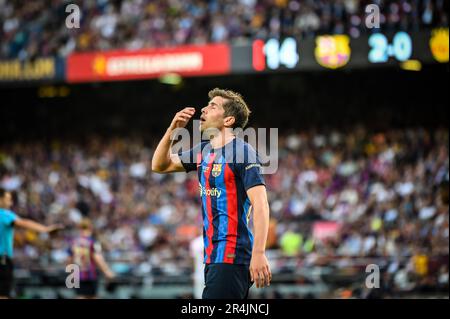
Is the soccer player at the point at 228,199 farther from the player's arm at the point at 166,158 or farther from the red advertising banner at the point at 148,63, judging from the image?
the red advertising banner at the point at 148,63

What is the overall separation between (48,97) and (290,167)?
10.1 metres

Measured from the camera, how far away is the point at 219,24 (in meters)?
22.6

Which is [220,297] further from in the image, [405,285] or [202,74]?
[202,74]

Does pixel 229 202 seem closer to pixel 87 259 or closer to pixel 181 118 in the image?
pixel 181 118

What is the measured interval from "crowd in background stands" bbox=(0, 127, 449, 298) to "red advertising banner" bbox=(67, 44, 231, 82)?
2580 mm

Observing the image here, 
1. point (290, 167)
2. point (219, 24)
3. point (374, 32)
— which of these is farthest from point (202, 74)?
point (374, 32)

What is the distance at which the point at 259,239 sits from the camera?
19.0 feet

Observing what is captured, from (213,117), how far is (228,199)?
65cm

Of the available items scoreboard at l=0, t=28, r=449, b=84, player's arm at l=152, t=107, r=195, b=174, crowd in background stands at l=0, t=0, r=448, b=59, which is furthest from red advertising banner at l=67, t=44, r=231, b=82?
player's arm at l=152, t=107, r=195, b=174

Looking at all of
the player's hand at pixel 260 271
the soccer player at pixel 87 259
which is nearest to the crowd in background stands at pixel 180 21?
the soccer player at pixel 87 259

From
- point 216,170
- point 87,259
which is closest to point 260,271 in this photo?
point 216,170

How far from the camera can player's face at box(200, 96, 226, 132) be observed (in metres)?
6.34

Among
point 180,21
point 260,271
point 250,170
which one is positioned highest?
point 180,21

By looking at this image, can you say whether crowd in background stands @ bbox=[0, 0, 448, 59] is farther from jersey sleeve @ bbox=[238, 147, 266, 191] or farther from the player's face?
jersey sleeve @ bbox=[238, 147, 266, 191]
